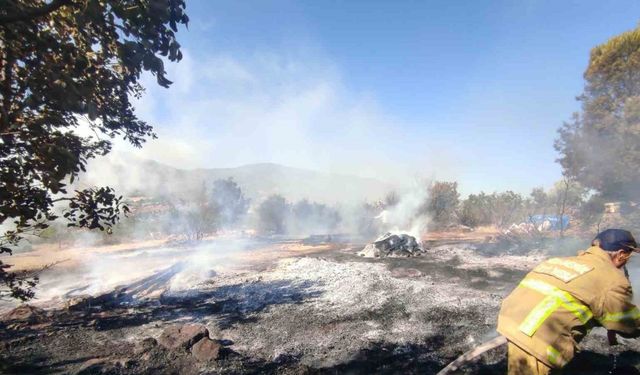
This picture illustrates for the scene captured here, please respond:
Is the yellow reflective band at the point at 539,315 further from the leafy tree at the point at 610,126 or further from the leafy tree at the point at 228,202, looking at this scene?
the leafy tree at the point at 228,202

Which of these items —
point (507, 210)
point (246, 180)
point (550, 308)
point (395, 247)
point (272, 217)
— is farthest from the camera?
point (246, 180)

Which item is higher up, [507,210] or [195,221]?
[195,221]

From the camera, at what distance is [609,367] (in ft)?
14.1

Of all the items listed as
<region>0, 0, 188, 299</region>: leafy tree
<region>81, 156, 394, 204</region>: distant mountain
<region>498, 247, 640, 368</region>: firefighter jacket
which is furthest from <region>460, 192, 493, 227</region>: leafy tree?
<region>0, 0, 188, 299</region>: leafy tree

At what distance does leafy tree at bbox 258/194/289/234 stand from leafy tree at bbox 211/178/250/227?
2222 millimetres

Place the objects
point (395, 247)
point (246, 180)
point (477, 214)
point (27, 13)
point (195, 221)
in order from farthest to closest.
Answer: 1. point (246, 180)
2. point (195, 221)
3. point (477, 214)
4. point (395, 247)
5. point (27, 13)

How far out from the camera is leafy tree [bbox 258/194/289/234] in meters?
32.8

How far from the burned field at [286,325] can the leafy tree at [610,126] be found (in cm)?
1319

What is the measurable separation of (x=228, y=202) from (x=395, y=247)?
23.2 meters

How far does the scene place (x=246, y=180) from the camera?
109312 mm

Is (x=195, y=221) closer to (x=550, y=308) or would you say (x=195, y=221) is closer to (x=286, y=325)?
(x=286, y=325)

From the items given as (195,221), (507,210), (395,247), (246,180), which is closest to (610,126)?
(507,210)

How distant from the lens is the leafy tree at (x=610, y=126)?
18.6 metres

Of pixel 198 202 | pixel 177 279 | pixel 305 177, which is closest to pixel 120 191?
pixel 198 202
